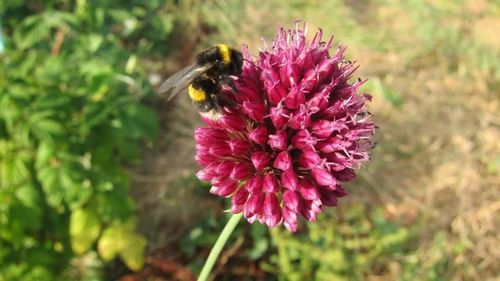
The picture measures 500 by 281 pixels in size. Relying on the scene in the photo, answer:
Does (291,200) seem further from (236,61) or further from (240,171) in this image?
(236,61)

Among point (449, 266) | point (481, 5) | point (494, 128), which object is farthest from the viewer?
point (481, 5)

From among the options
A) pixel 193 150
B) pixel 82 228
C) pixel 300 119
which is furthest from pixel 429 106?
pixel 300 119

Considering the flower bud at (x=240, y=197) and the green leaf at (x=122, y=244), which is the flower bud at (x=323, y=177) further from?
the green leaf at (x=122, y=244)

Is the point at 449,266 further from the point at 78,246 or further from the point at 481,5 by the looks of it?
the point at 481,5

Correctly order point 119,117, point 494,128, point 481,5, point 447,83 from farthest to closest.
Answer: point 481,5 < point 447,83 < point 494,128 < point 119,117

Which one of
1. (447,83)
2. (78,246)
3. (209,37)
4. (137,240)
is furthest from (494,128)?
(78,246)

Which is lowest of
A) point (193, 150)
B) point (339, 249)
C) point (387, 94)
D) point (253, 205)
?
point (253, 205)

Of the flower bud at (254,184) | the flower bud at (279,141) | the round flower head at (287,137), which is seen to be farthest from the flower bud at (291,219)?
the flower bud at (279,141)
